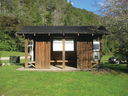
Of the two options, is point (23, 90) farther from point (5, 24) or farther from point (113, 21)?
point (5, 24)

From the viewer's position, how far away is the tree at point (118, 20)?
8498 millimetres

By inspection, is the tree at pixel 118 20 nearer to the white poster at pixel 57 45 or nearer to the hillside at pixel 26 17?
the white poster at pixel 57 45

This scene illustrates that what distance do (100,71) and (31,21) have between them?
38.2 m

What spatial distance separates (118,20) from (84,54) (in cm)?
335

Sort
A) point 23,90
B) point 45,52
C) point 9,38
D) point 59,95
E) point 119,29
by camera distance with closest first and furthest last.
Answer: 1. point 59,95
2. point 23,90
3. point 119,29
4. point 45,52
5. point 9,38

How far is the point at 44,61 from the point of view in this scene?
33.2 ft

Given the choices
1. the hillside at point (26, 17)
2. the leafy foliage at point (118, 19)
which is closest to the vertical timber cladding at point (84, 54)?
the leafy foliage at point (118, 19)

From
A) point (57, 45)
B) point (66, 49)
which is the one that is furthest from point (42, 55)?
point (66, 49)

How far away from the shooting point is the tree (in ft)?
27.9

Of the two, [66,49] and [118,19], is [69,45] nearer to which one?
[66,49]

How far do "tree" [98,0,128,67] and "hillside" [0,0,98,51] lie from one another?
15.2 metres

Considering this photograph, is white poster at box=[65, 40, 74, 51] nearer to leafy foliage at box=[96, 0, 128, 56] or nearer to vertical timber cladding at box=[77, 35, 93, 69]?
vertical timber cladding at box=[77, 35, 93, 69]

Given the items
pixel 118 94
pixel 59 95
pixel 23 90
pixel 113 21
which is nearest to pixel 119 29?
pixel 113 21

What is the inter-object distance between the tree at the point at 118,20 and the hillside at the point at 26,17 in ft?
49.7
